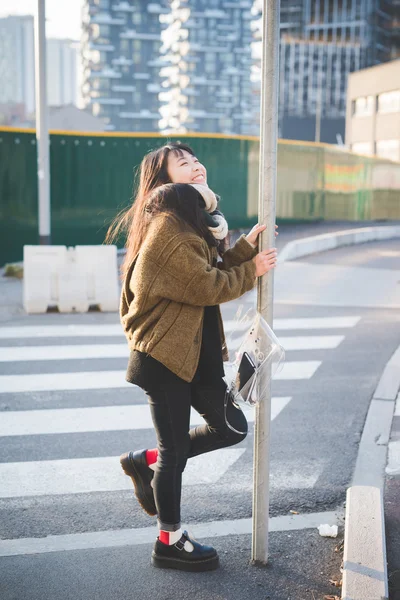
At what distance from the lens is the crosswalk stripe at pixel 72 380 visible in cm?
688

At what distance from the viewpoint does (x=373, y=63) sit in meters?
129

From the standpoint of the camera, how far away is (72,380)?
281 inches

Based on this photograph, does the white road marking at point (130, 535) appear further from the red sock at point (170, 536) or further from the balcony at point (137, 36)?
the balcony at point (137, 36)

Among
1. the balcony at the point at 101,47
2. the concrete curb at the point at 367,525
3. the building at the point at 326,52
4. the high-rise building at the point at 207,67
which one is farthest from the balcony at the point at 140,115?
the concrete curb at the point at 367,525

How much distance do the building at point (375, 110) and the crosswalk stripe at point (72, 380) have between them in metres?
62.4

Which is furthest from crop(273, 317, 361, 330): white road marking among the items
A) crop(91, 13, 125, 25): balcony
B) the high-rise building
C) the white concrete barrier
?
crop(91, 13, 125, 25): balcony

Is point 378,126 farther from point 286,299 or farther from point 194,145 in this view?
point 286,299

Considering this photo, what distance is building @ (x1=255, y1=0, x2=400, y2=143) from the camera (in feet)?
414

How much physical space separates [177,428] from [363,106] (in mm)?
73543

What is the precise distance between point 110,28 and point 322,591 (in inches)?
5847

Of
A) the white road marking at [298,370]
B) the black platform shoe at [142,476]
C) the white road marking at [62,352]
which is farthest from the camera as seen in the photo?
the white road marking at [62,352]

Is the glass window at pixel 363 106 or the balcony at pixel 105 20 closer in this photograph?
the glass window at pixel 363 106

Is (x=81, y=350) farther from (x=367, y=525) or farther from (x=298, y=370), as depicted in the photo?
(x=367, y=525)

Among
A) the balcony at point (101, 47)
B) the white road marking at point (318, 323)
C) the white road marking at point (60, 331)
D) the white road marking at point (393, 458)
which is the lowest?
the white road marking at point (318, 323)
